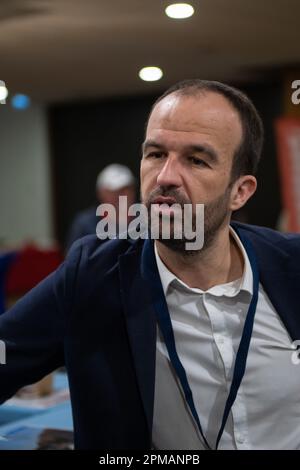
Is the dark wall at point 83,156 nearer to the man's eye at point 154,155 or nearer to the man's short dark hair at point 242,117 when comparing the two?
the man's short dark hair at point 242,117

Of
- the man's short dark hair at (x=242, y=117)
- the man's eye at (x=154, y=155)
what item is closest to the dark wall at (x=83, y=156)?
the man's short dark hair at (x=242, y=117)

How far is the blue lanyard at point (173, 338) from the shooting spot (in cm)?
99

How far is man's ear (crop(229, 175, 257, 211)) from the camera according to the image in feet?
3.52

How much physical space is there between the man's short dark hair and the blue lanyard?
7.5 inches

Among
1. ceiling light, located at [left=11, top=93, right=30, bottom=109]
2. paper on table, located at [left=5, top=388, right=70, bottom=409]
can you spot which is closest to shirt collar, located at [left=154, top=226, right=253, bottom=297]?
ceiling light, located at [left=11, top=93, right=30, bottom=109]

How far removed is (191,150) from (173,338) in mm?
284

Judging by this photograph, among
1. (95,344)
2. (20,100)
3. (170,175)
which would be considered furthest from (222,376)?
(20,100)

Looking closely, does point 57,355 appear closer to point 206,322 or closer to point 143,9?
point 206,322

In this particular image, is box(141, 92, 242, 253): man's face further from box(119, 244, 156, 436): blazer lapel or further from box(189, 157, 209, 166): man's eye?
box(119, 244, 156, 436): blazer lapel

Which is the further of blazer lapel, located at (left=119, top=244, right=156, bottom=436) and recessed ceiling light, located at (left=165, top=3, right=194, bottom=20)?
recessed ceiling light, located at (left=165, top=3, right=194, bottom=20)

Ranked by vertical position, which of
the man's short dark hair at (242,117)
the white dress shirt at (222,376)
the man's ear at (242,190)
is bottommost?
the white dress shirt at (222,376)

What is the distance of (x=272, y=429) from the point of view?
3.47ft

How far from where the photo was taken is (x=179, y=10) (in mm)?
1167

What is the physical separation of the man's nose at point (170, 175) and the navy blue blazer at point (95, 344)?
0.55 feet
